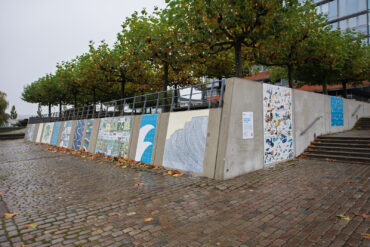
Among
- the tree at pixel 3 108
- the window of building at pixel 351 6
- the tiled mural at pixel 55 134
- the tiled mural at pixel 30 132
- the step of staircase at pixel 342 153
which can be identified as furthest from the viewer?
A: the tree at pixel 3 108

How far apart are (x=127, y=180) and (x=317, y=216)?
17.1 feet

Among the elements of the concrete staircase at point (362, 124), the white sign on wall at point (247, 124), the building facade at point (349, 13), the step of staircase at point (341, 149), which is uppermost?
the building facade at point (349, 13)

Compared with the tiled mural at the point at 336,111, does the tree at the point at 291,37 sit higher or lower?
higher

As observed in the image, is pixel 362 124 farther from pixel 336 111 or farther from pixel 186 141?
pixel 186 141

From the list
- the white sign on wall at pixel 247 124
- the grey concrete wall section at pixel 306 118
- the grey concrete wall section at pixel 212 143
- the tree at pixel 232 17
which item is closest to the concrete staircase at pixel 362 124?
the grey concrete wall section at pixel 306 118

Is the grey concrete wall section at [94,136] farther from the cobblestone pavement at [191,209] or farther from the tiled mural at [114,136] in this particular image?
the cobblestone pavement at [191,209]

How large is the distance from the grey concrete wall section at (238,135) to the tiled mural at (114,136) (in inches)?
244

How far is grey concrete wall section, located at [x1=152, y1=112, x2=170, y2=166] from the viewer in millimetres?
9523

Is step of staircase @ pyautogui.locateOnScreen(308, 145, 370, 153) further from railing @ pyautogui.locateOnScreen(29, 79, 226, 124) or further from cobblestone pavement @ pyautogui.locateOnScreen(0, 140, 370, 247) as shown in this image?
railing @ pyautogui.locateOnScreen(29, 79, 226, 124)

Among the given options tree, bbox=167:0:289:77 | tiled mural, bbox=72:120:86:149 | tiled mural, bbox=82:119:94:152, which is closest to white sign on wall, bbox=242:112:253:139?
tree, bbox=167:0:289:77

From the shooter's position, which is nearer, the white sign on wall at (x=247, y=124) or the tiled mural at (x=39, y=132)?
the white sign on wall at (x=247, y=124)

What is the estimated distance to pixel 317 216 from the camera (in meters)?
4.21

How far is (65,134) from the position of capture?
68.1ft

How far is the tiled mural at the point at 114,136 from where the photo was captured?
1216cm
